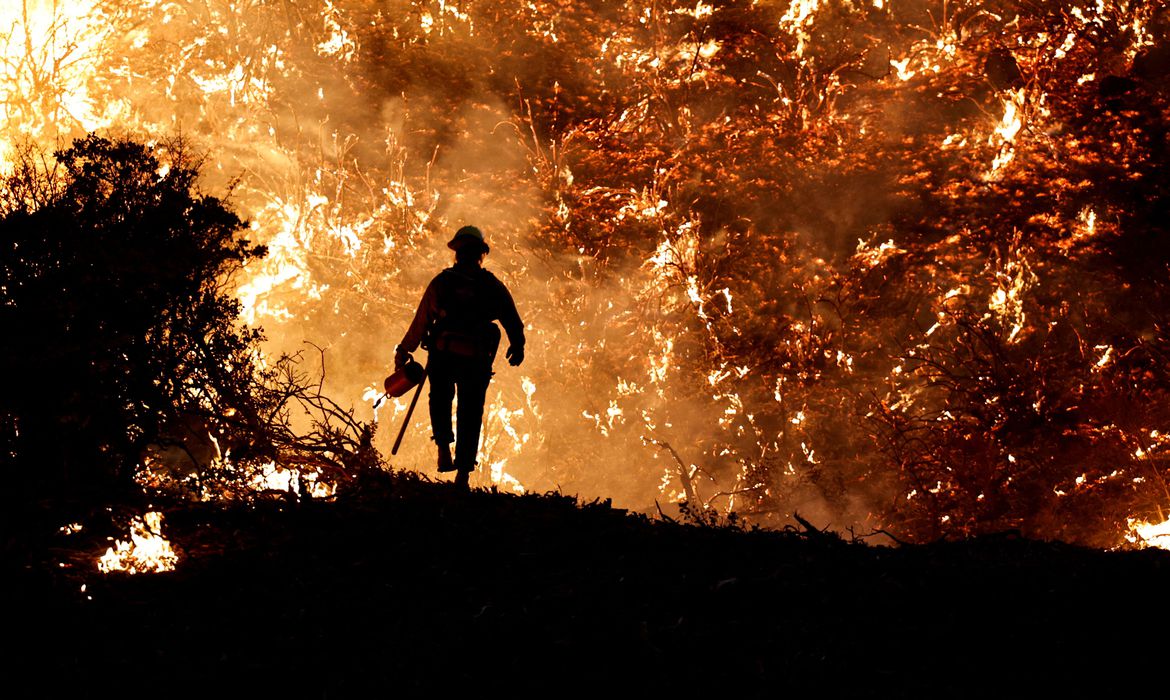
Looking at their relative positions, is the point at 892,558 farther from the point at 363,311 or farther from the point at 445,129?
the point at 445,129

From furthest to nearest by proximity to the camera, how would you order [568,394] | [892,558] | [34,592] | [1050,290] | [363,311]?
[363,311]
[568,394]
[1050,290]
[892,558]
[34,592]

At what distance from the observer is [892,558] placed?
12.8ft

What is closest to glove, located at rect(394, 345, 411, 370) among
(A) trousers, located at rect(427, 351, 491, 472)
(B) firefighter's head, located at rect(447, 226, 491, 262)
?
(A) trousers, located at rect(427, 351, 491, 472)

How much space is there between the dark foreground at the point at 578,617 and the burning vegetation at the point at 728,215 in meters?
4.93

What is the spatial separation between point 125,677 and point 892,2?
42.9ft

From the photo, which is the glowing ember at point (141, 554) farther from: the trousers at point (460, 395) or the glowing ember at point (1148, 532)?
the glowing ember at point (1148, 532)

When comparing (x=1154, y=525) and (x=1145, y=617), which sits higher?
(x=1154, y=525)

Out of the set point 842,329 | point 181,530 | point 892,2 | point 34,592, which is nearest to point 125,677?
point 34,592

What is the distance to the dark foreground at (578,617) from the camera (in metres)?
2.88

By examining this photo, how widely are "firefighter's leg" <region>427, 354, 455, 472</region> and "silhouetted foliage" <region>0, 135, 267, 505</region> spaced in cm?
158

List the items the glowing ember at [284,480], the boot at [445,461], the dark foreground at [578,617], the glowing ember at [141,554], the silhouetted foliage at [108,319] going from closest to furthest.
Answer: the dark foreground at [578,617], the glowing ember at [141,554], the silhouetted foliage at [108,319], the glowing ember at [284,480], the boot at [445,461]

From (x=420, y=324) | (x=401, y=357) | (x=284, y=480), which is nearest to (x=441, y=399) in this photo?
(x=401, y=357)

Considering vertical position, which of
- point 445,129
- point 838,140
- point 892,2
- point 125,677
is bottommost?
point 125,677

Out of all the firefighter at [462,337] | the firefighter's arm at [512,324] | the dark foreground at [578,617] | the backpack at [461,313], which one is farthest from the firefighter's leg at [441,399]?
the dark foreground at [578,617]
